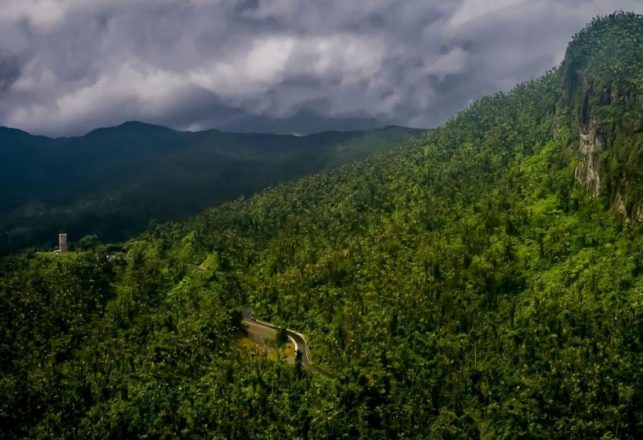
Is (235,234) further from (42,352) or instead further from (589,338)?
(589,338)

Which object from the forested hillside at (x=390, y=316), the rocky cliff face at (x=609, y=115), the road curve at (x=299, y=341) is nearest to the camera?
the forested hillside at (x=390, y=316)

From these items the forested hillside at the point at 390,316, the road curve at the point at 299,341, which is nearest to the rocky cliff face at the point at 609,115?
the forested hillside at the point at 390,316

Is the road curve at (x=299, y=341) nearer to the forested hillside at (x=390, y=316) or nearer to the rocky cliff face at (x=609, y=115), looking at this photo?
the forested hillside at (x=390, y=316)

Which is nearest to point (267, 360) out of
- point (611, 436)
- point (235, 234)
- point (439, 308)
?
point (439, 308)

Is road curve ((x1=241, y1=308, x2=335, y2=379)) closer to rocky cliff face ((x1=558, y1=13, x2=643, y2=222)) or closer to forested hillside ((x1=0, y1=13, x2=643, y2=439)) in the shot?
forested hillside ((x1=0, y1=13, x2=643, y2=439))

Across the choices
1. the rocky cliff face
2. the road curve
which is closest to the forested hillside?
the rocky cliff face

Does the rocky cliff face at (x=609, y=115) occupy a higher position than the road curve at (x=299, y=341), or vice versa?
the rocky cliff face at (x=609, y=115)

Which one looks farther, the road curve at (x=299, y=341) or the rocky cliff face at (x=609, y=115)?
the rocky cliff face at (x=609, y=115)
